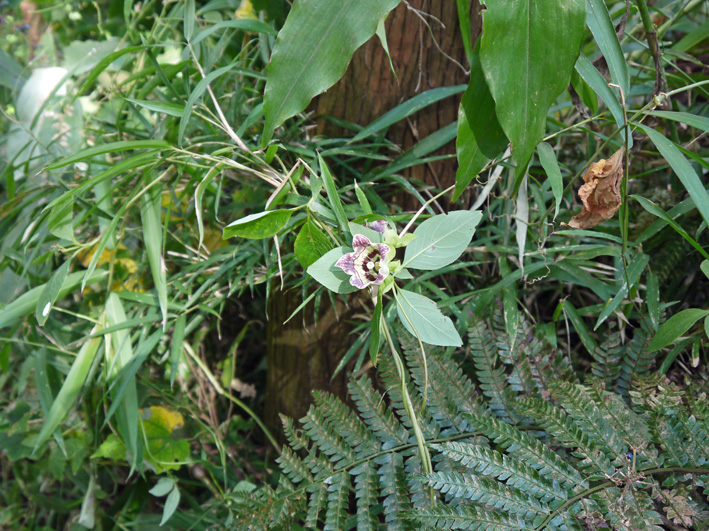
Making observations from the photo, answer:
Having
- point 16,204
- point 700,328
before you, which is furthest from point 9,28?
point 700,328

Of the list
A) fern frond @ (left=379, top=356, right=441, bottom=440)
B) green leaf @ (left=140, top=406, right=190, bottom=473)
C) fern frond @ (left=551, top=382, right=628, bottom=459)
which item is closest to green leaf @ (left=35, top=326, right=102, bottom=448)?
green leaf @ (left=140, top=406, right=190, bottom=473)

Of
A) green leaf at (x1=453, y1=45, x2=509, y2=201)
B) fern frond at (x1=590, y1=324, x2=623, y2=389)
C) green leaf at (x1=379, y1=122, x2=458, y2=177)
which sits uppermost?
green leaf at (x1=453, y1=45, x2=509, y2=201)

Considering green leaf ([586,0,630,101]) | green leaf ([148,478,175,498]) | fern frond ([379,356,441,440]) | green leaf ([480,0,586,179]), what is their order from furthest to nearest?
green leaf ([148,478,175,498]), fern frond ([379,356,441,440]), green leaf ([586,0,630,101]), green leaf ([480,0,586,179])

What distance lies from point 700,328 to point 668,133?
419 mm

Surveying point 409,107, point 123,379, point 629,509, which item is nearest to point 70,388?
point 123,379

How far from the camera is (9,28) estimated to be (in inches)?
73.5

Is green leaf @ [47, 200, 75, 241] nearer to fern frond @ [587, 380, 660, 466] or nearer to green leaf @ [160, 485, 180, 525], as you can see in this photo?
green leaf @ [160, 485, 180, 525]

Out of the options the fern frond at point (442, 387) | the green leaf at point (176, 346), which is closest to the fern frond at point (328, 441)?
the fern frond at point (442, 387)

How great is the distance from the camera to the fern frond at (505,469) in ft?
2.06

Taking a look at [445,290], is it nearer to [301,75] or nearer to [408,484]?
[408,484]

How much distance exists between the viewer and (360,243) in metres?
0.56

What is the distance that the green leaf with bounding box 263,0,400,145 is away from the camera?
59cm

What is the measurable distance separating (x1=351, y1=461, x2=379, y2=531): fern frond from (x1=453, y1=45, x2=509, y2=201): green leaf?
0.41 metres

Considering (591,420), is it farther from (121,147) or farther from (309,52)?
(121,147)
